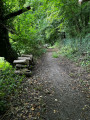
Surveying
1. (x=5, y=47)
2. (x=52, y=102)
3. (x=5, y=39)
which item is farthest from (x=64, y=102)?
(x=5, y=39)

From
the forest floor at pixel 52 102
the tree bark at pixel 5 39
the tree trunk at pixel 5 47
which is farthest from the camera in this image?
the tree trunk at pixel 5 47

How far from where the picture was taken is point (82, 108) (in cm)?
264

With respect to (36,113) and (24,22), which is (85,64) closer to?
(36,113)

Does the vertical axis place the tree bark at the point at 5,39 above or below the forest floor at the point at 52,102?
above

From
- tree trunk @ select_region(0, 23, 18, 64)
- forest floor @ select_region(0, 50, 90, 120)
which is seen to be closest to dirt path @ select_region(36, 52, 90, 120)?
forest floor @ select_region(0, 50, 90, 120)

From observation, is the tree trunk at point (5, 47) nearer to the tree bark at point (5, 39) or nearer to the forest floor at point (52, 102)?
the tree bark at point (5, 39)

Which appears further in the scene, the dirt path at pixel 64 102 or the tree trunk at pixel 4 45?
the tree trunk at pixel 4 45

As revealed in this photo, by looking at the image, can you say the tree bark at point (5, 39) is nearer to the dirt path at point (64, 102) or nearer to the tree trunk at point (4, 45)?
the tree trunk at point (4, 45)

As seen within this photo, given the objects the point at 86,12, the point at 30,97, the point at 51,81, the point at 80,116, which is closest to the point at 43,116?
the point at 30,97

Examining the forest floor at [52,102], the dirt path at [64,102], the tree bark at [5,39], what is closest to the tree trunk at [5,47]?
the tree bark at [5,39]

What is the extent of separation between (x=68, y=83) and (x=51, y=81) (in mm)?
961

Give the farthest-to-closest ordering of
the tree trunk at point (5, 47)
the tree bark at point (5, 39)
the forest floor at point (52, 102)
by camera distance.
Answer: the tree trunk at point (5, 47), the tree bark at point (5, 39), the forest floor at point (52, 102)

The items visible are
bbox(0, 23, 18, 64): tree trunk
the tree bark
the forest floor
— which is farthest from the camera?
bbox(0, 23, 18, 64): tree trunk

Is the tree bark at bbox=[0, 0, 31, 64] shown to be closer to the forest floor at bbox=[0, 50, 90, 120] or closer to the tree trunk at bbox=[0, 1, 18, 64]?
the tree trunk at bbox=[0, 1, 18, 64]
